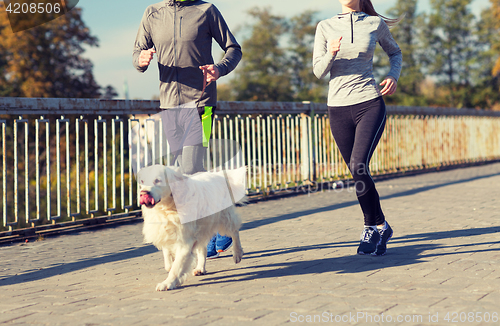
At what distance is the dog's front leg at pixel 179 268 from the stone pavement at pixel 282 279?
0.27 feet

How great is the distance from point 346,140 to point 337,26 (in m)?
0.96

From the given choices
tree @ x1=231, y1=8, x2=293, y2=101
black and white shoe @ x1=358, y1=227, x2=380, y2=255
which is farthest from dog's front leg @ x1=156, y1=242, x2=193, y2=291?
tree @ x1=231, y1=8, x2=293, y2=101

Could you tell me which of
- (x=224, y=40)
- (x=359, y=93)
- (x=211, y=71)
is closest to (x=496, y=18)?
(x=359, y=93)

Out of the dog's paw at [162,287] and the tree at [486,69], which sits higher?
the tree at [486,69]

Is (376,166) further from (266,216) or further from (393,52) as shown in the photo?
(393,52)

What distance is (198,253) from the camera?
13.2 ft

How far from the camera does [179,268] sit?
351 centimetres

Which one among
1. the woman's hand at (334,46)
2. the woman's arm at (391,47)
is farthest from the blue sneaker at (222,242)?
the woman's arm at (391,47)

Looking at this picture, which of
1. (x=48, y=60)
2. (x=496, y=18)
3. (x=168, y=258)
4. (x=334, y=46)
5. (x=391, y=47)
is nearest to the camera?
(x=168, y=258)

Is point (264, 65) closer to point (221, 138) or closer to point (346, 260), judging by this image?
point (221, 138)

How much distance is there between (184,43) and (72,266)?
208 cm

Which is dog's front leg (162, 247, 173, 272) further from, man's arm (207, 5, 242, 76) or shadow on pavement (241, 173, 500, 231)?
shadow on pavement (241, 173, 500, 231)

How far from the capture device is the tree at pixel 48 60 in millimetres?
26297

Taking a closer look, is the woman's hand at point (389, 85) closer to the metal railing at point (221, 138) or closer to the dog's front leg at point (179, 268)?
the dog's front leg at point (179, 268)
